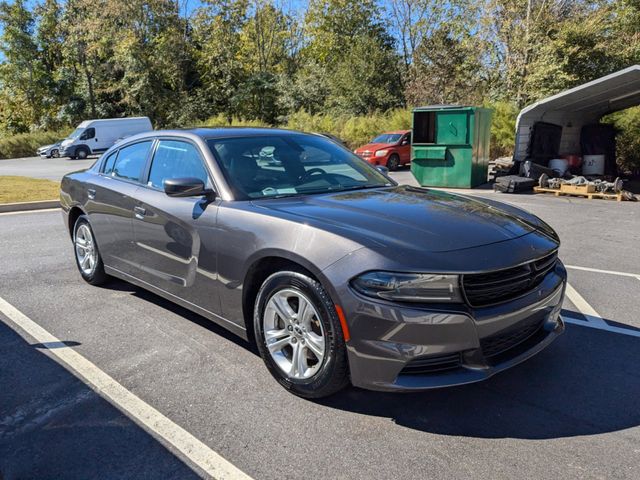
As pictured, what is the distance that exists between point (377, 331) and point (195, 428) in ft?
3.68

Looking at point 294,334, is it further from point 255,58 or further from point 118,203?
point 255,58

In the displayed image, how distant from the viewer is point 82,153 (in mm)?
32062

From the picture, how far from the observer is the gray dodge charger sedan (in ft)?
8.47

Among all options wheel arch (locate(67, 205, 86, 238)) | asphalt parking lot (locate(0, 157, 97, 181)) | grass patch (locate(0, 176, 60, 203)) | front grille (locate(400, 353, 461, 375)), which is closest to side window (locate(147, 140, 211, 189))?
wheel arch (locate(67, 205, 86, 238))

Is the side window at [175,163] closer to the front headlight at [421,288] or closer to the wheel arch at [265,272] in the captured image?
the wheel arch at [265,272]

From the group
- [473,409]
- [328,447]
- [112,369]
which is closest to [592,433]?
[473,409]

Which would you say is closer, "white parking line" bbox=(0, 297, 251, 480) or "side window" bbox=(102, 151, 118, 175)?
"white parking line" bbox=(0, 297, 251, 480)

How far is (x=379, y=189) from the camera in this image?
3.94 m

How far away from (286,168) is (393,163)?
16.8 m

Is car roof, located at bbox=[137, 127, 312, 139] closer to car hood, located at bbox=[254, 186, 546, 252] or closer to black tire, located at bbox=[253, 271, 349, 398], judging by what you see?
car hood, located at bbox=[254, 186, 546, 252]

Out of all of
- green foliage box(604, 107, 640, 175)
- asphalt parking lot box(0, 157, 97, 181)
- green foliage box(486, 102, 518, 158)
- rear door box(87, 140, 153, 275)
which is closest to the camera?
rear door box(87, 140, 153, 275)

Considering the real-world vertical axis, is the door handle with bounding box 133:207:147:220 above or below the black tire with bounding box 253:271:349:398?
above

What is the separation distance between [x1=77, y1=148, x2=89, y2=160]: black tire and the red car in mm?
20218

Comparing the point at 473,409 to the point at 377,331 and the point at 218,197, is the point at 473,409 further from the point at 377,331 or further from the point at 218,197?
the point at 218,197
